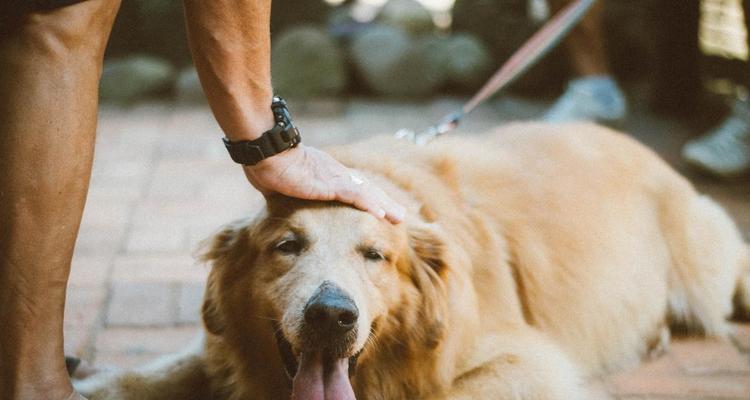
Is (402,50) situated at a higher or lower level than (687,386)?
higher

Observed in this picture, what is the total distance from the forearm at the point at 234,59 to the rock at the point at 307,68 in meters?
4.46

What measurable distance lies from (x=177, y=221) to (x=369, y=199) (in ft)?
6.81

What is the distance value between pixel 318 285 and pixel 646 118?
4579 millimetres

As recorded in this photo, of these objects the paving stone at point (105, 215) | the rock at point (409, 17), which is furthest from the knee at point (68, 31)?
the rock at point (409, 17)

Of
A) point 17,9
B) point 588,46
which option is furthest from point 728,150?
point 17,9

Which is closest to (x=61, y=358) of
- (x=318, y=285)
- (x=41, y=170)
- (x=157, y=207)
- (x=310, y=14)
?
(x=41, y=170)

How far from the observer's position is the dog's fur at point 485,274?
237 centimetres

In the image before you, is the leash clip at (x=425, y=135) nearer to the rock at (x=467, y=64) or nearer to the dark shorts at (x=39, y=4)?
the dark shorts at (x=39, y=4)

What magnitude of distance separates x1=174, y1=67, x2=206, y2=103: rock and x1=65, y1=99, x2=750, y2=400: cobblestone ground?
0.52 ft

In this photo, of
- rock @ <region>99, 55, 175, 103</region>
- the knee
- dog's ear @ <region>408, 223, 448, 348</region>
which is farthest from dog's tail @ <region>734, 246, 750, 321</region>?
rock @ <region>99, 55, 175, 103</region>

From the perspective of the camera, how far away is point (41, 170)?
6.25 feet

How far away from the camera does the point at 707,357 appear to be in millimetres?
3086

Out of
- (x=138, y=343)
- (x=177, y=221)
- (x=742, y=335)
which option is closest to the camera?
(x=138, y=343)

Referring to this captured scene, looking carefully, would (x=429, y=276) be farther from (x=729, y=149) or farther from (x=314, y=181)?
(x=729, y=149)
